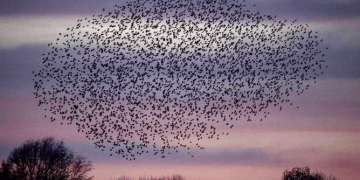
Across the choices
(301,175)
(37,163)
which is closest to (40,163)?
(37,163)

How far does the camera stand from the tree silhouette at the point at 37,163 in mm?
94625

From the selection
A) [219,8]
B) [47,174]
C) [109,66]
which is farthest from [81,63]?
[47,174]

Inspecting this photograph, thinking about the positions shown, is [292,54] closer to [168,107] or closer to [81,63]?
[168,107]

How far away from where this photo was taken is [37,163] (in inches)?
3760

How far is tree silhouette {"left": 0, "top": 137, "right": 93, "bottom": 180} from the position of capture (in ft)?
310

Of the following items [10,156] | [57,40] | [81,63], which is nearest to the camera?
[57,40]

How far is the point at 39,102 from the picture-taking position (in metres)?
57.9

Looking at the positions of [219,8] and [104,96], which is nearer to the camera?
[219,8]

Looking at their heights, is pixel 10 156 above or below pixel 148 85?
above

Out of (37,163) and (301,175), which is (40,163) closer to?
(37,163)

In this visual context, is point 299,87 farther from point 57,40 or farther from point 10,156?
point 10,156

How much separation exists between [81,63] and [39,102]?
5071mm

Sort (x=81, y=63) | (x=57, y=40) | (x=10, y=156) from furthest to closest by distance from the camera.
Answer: (x=10, y=156) < (x=81, y=63) < (x=57, y=40)

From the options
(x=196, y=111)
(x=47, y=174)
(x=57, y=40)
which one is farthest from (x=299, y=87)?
(x=47, y=174)
